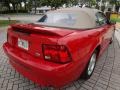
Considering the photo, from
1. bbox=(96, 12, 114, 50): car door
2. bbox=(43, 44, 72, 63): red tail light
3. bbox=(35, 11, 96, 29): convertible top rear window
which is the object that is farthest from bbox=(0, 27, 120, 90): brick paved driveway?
bbox=(35, 11, 96, 29): convertible top rear window

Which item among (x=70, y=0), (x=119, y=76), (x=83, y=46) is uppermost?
(x=70, y=0)

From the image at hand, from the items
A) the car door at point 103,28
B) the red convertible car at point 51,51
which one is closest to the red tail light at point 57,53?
the red convertible car at point 51,51

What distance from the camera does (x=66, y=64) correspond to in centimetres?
250

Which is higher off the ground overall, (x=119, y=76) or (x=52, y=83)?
(x=52, y=83)

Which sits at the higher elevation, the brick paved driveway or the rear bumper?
the rear bumper

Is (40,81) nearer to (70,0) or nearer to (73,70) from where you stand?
(73,70)

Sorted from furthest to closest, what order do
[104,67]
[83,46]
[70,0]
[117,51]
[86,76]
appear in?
[70,0]
[117,51]
[104,67]
[86,76]
[83,46]

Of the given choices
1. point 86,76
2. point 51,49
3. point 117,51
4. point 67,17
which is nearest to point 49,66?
point 51,49

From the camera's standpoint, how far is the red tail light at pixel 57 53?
2.47m

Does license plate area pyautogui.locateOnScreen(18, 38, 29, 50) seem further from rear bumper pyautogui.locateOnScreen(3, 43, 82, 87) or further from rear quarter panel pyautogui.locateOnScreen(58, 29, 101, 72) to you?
rear quarter panel pyautogui.locateOnScreen(58, 29, 101, 72)

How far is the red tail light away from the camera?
97.3 inches

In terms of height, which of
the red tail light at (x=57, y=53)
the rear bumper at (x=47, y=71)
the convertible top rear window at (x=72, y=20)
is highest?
the convertible top rear window at (x=72, y=20)

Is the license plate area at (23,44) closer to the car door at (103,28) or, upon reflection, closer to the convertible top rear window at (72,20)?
the convertible top rear window at (72,20)

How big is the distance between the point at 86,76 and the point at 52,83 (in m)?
1.17
